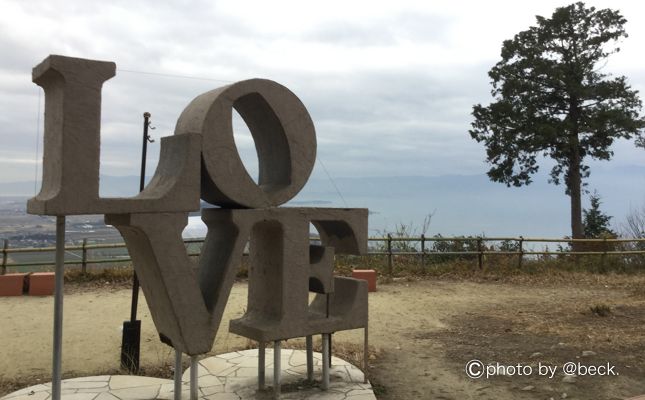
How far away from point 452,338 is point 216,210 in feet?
14.3

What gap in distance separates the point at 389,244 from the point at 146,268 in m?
8.89

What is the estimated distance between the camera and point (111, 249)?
11188 millimetres

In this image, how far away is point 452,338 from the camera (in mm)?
6941

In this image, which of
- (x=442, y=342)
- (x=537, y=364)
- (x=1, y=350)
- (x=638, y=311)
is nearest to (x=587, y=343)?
(x=537, y=364)

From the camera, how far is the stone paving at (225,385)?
440 centimetres

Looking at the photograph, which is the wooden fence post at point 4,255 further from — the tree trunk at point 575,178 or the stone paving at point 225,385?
the tree trunk at point 575,178

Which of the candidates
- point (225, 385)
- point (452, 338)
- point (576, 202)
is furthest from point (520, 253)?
point (225, 385)

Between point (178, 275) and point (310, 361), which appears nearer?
point (178, 275)

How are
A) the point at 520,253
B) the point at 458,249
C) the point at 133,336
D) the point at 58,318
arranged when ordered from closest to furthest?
the point at 58,318 → the point at 133,336 → the point at 520,253 → the point at 458,249

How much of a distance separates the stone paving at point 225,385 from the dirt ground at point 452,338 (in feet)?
1.37

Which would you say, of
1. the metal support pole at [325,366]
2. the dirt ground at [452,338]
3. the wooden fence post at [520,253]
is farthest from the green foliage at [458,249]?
the metal support pole at [325,366]

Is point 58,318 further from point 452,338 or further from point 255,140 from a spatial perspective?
point 452,338

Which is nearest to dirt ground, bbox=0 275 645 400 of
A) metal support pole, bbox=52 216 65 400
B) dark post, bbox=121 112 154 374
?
dark post, bbox=121 112 154 374

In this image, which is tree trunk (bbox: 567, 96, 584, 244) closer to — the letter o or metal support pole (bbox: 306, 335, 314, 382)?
metal support pole (bbox: 306, 335, 314, 382)
